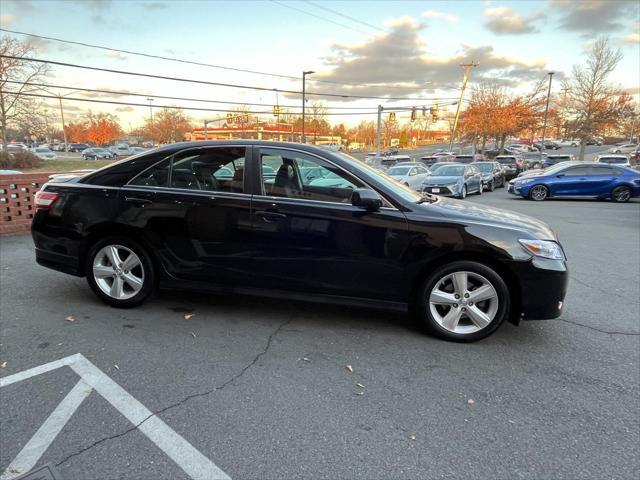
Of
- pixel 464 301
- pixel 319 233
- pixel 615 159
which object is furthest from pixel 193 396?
pixel 615 159

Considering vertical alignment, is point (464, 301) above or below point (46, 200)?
below

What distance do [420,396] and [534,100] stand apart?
170 feet

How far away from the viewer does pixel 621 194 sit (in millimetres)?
15461

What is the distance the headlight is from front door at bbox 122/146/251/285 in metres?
2.38

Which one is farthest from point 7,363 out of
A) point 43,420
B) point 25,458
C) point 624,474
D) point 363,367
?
point 624,474

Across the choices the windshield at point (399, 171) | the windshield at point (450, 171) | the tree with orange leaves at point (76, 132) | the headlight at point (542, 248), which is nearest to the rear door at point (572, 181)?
the windshield at point (450, 171)

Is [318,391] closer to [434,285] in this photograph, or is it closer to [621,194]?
[434,285]

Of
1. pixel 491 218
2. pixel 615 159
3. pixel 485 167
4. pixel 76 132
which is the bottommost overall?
pixel 485 167

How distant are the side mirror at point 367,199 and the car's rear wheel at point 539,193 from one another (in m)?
15.3

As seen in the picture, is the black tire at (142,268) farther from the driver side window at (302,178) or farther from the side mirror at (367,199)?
the side mirror at (367,199)

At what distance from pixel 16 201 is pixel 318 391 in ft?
25.7

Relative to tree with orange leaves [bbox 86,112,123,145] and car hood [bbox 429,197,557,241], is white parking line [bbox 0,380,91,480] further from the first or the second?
tree with orange leaves [bbox 86,112,123,145]

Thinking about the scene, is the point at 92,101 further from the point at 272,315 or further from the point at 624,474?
the point at 624,474

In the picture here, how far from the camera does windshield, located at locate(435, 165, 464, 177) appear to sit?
17.3m
